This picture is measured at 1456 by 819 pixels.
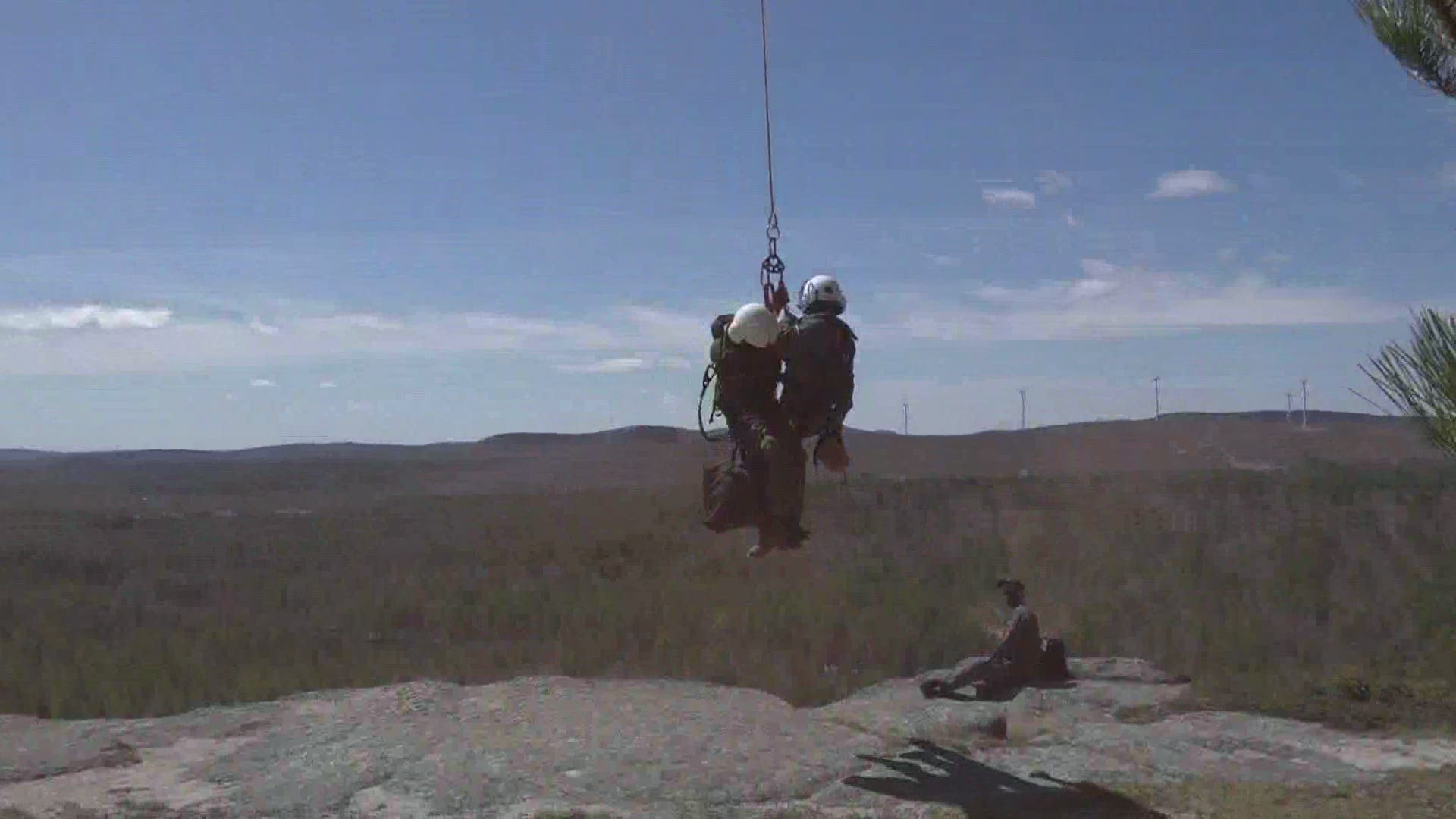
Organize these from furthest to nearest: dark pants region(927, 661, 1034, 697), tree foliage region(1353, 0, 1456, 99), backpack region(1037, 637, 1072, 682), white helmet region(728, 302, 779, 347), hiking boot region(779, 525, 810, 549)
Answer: backpack region(1037, 637, 1072, 682) → dark pants region(927, 661, 1034, 697) → hiking boot region(779, 525, 810, 549) → white helmet region(728, 302, 779, 347) → tree foliage region(1353, 0, 1456, 99)

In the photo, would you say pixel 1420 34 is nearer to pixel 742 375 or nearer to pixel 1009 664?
pixel 742 375

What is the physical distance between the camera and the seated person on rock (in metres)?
14.6

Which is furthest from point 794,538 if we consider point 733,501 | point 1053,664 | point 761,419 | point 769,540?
point 1053,664

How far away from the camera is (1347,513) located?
29531 mm

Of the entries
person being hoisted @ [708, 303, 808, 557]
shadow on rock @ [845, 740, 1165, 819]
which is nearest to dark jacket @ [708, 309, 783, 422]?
person being hoisted @ [708, 303, 808, 557]

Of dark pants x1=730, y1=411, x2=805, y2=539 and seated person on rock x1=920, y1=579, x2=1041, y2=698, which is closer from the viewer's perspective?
dark pants x1=730, y1=411, x2=805, y2=539

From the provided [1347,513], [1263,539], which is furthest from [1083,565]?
[1347,513]

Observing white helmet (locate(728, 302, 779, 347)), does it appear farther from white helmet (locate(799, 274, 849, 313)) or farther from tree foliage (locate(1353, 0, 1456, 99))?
tree foliage (locate(1353, 0, 1456, 99))

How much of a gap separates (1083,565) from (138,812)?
20.4 meters

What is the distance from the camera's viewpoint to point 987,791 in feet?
34.4

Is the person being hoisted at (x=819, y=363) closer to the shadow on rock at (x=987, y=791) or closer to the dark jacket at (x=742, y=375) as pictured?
the dark jacket at (x=742, y=375)

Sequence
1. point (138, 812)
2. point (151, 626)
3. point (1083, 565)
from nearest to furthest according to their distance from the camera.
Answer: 1. point (138, 812)
2. point (151, 626)
3. point (1083, 565)

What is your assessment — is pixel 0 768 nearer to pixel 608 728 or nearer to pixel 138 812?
pixel 138 812

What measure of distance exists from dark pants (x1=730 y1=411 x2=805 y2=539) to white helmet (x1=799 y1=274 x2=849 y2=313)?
86 cm
